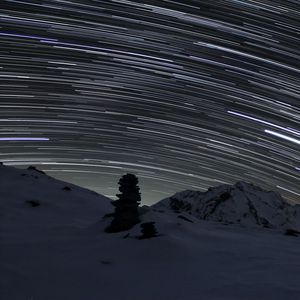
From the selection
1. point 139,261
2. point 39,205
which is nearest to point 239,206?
point 39,205

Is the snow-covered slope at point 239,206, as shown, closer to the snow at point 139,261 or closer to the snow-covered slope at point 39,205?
the snow-covered slope at point 39,205

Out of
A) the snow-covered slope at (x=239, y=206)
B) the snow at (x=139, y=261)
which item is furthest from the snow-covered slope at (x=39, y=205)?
the snow-covered slope at (x=239, y=206)

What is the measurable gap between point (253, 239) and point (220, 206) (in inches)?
4865

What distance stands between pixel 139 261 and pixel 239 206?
13357cm

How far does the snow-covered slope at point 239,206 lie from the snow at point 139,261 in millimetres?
112002

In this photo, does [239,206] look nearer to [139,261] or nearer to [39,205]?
[39,205]

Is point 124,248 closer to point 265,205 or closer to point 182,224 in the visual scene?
point 182,224

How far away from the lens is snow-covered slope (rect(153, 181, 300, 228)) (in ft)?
440

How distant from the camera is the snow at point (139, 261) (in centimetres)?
975

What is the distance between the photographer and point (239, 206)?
141000 millimetres

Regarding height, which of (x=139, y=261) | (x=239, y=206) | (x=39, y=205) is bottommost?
(x=139, y=261)

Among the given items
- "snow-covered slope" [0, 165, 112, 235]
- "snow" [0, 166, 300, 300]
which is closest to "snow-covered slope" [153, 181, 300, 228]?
"snow-covered slope" [0, 165, 112, 235]

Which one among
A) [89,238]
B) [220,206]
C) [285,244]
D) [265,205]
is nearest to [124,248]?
[89,238]

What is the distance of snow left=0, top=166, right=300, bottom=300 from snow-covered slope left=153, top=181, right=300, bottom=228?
4410 inches
